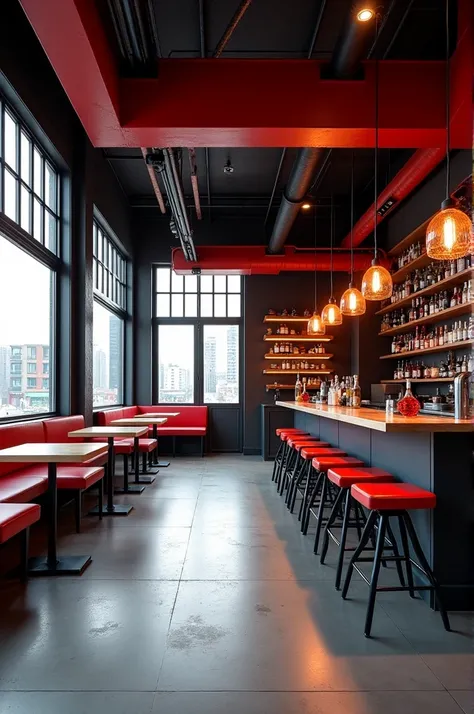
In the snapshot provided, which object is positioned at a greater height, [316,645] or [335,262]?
[335,262]

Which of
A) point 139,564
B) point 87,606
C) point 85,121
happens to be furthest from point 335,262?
point 87,606

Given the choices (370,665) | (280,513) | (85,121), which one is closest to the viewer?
(370,665)

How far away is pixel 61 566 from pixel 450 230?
3.26 metres

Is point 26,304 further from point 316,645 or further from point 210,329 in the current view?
point 210,329

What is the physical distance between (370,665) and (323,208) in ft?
25.4

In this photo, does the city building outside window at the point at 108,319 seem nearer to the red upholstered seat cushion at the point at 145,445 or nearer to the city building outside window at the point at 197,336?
the city building outside window at the point at 197,336

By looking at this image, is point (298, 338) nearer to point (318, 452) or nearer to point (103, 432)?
point (318, 452)

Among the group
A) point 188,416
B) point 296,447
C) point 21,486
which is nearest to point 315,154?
point 296,447

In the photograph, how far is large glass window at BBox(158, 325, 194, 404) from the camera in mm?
9328

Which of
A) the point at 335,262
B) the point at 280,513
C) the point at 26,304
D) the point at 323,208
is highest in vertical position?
the point at 323,208

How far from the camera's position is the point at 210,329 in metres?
9.40

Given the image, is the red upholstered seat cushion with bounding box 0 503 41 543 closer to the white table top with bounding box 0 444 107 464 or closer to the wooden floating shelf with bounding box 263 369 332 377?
the white table top with bounding box 0 444 107 464

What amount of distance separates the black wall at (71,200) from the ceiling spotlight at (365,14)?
2836 mm

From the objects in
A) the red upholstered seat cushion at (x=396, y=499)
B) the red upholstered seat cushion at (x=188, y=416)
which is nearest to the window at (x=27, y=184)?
the red upholstered seat cushion at (x=396, y=499)
